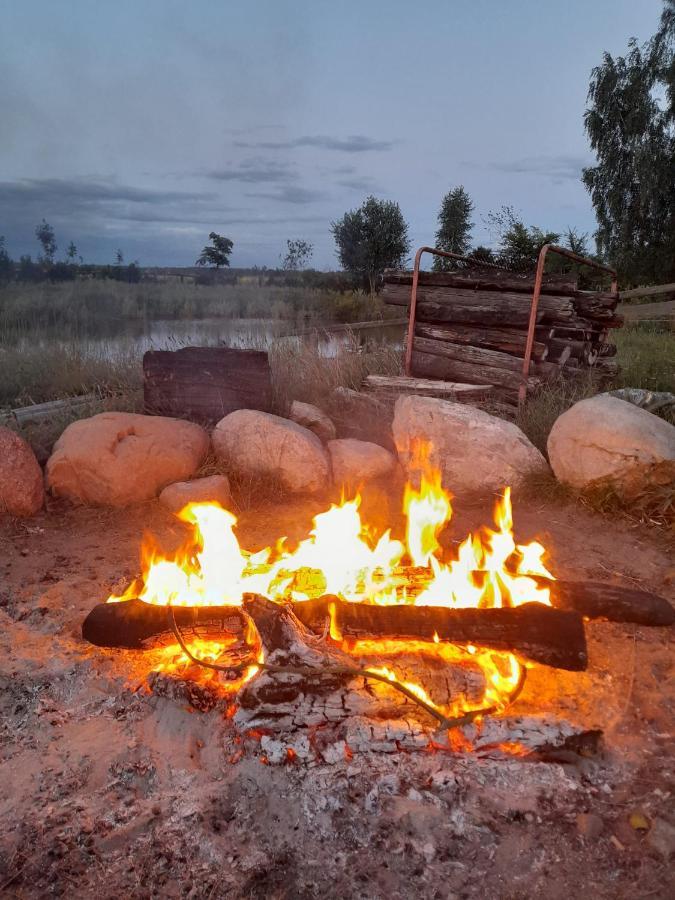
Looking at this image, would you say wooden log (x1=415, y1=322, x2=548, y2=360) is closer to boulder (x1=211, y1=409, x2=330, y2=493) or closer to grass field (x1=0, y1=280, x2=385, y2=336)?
boulder (x1=211, y1=409, x2=330, y2=493)

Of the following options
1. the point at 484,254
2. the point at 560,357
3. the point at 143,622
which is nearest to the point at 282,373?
the point at 560,357

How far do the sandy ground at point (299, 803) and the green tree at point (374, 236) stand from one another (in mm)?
25127

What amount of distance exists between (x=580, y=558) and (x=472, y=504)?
1.24 metres

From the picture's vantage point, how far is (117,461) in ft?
17.0

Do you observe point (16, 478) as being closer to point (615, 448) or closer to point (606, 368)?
point (615, 448)

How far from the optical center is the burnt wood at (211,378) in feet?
21.0

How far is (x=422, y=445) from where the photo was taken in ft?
19.0

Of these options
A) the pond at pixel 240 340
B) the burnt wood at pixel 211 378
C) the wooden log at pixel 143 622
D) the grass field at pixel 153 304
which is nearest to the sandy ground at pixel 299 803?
the wooden log at pixel 143 622

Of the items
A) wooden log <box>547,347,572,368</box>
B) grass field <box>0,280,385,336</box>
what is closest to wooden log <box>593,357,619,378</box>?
wooden log <box>547,347,572,368</box>

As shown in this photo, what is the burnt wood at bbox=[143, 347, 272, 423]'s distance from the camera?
639 centimetres

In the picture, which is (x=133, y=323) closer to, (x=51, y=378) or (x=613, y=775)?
(x=51, y=378)

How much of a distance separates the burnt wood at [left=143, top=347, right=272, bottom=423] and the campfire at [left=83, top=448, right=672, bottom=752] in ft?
9.29

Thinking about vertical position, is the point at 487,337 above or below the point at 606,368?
above

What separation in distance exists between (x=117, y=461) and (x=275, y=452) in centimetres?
132
